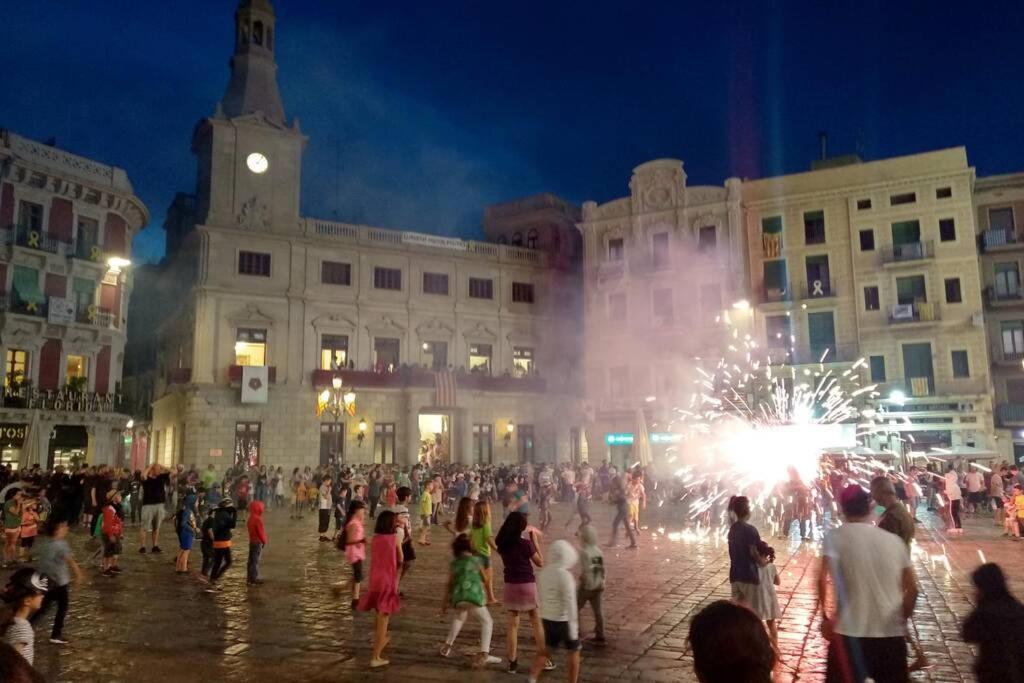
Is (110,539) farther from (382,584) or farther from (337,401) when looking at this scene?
(337,401)

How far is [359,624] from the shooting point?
917 cm

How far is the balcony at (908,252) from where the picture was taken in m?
32.9

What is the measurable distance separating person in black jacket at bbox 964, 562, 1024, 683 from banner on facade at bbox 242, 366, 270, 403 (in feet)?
101

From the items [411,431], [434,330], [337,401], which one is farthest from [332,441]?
[434,330]

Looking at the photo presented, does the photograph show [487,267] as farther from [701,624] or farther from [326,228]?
[701,624]

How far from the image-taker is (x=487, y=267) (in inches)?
1555

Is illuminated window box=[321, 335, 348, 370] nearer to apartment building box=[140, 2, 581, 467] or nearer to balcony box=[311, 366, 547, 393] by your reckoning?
apartment building box=[140, 2, 581, 467]

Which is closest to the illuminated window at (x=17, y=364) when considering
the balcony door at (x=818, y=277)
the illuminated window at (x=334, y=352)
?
the illuminated window at (x=334, y=352)

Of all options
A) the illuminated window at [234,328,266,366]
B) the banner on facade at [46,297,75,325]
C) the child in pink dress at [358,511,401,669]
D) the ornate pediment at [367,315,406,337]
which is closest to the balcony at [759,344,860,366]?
the ornate pediment at [367,315,406,337]

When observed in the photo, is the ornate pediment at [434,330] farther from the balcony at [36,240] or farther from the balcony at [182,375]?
the balcony at [36,240]

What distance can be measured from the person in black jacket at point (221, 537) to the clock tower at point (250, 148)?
23697mm

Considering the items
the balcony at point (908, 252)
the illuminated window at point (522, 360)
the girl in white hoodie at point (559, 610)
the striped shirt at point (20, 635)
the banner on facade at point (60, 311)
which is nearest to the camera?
the striped shirt at point (20, 635)

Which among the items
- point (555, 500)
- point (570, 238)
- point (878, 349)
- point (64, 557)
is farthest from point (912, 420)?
point (64, 557)

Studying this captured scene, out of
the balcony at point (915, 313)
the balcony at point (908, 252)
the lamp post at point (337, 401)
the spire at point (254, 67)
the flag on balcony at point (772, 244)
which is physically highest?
the spire at point (254, 67)
